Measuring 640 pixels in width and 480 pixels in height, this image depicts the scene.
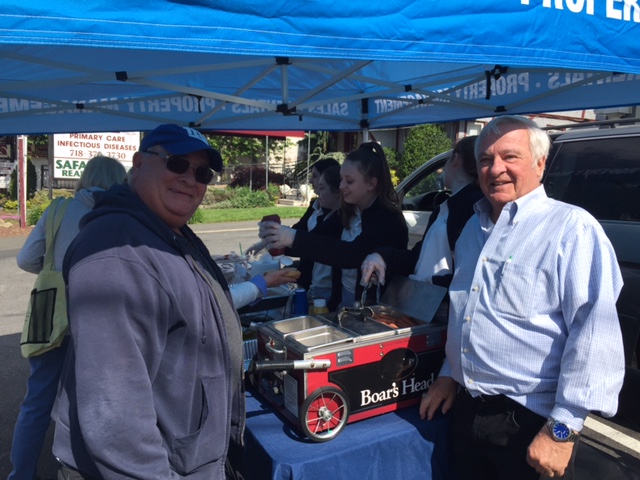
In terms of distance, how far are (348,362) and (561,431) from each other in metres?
0.67

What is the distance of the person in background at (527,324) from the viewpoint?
1426 mm

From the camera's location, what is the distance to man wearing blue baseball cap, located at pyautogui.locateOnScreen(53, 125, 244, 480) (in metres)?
1.13

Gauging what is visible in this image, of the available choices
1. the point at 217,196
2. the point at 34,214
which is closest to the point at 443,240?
the point at 34,214

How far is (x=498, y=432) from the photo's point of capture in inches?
62.7

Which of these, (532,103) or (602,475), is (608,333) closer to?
(602,475)

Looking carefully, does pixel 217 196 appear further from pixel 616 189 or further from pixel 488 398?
pixel 488 398

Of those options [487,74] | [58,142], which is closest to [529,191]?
[487,74]

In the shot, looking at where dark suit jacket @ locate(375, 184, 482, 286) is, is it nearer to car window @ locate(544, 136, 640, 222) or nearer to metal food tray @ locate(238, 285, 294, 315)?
metal food tray @ locate(238, 285, 294, 315)

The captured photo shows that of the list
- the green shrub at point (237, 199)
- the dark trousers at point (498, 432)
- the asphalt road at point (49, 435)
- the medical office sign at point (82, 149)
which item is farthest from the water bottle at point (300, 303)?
the green shrub at point (237, 199)

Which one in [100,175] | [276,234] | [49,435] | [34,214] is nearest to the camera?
[276,234]

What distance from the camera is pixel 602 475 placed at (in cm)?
271

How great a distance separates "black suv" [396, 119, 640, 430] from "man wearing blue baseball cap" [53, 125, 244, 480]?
2469 mm

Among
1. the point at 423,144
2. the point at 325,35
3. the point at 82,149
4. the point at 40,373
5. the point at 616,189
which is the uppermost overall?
the point at 423,144

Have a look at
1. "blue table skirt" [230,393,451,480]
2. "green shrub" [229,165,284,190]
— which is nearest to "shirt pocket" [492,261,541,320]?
"blue table skirt" [230,393,451,480]
